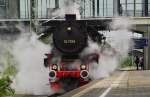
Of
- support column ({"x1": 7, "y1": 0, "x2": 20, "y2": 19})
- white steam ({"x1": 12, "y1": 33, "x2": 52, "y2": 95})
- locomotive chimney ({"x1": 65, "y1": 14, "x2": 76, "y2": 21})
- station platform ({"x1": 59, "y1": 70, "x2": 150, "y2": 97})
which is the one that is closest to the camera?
station platform ({"x1": 59, "y1": 70, "x2": 150, "y2": 97})

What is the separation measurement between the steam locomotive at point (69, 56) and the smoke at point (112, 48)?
80 centimetres

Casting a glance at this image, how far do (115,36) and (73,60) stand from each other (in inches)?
236

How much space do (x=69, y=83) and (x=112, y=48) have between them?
5065 mm

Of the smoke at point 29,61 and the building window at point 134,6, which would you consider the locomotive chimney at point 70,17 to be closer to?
the smoke at point 29,61

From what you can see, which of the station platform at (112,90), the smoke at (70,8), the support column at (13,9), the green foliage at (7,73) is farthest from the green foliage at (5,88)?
the support column at (13,9)

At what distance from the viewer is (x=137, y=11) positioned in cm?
6372

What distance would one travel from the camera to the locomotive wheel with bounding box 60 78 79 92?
25000mm

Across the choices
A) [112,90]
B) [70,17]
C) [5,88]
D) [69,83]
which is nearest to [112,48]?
[70,17]

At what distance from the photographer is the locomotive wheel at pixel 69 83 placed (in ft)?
82.0

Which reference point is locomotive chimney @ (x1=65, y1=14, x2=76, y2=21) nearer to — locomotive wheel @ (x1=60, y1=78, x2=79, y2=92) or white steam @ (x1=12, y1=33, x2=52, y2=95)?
white steam @ (x1=12, y1=33, x2=52, y2=95)

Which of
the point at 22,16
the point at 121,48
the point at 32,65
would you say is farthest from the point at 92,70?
the point at 22,16

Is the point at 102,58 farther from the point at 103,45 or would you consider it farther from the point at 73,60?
the point at 73,60

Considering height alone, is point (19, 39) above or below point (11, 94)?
above

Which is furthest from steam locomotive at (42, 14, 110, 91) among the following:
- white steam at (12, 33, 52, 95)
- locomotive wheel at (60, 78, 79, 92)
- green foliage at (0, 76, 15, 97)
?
green foliage at (0, 76, 15, 97)
